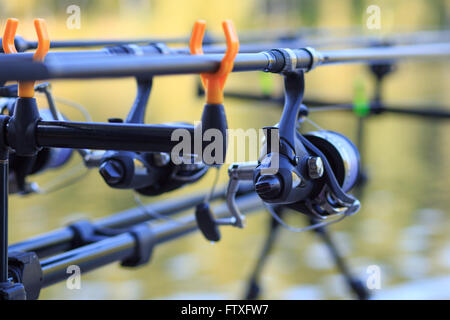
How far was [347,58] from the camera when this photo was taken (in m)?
0.97

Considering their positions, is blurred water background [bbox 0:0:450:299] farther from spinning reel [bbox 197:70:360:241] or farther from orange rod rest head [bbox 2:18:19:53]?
spinning reel [bbox 197:70:360:241]

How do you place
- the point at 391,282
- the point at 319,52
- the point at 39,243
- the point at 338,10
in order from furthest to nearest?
the point at 338,10
the point at 391,282
the point at 39,243
the point at 319,52

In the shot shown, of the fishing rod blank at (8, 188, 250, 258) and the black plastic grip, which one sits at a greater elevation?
the black plastic grip

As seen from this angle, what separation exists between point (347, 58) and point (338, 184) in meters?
0.19

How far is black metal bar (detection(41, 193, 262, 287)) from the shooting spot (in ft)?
3.31

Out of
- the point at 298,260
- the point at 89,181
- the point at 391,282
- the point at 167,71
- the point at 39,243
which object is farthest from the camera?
the point at 89,181

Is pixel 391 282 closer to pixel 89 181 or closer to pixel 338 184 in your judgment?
pixel 338 184

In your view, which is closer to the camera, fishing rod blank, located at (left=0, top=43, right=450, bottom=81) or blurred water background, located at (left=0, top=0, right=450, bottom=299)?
fishing rod blank, located at (left=0, top=43, right=450, bottom=81)

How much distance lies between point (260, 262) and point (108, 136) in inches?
47.3

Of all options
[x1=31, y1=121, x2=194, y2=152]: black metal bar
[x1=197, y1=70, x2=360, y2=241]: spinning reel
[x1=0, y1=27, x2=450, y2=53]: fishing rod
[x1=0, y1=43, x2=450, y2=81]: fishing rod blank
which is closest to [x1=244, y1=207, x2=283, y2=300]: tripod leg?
[x1=0, y1=27, x2=450, y2=53]: fishing rod

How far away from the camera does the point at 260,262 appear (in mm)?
1912

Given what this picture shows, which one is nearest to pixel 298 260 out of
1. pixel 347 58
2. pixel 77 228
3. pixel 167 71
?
pixel 77 228

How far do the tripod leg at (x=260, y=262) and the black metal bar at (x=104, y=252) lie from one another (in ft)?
1.27

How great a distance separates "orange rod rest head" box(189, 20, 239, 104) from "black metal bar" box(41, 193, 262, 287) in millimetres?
440
